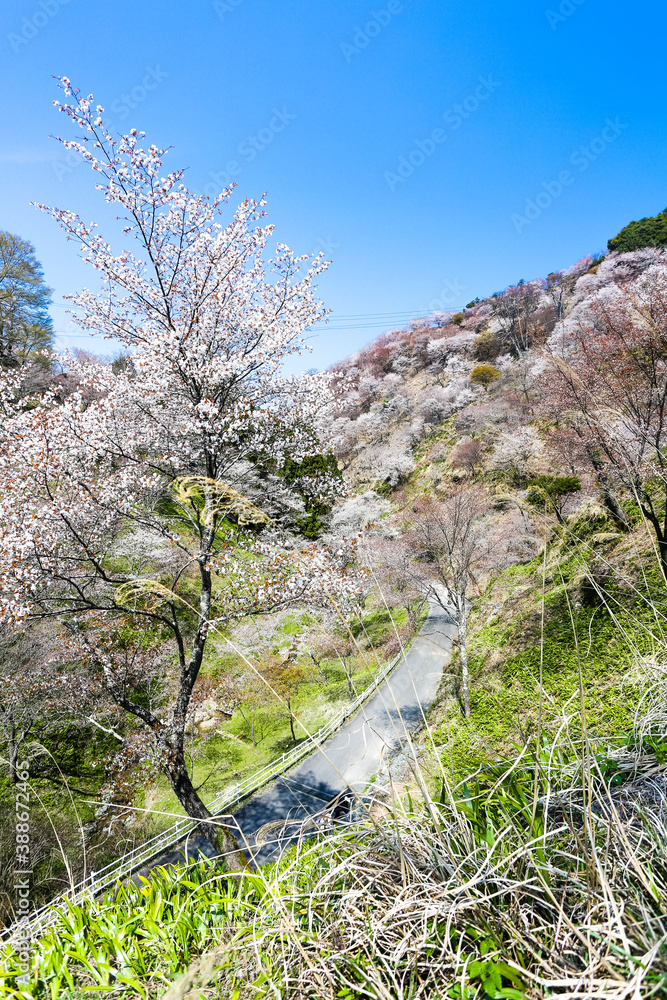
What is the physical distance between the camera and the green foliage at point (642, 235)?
1206 inches

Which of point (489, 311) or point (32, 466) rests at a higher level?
point (489, 311)

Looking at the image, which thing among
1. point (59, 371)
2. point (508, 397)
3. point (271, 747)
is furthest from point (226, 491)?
point (59, 371)

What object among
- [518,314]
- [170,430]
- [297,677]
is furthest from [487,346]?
[170,430]

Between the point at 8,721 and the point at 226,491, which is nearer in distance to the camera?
the point at 226,491

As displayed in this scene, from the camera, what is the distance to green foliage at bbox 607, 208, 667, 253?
30.6 m

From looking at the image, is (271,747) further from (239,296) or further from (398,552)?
(239,296)

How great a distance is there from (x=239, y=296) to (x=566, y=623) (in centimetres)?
923

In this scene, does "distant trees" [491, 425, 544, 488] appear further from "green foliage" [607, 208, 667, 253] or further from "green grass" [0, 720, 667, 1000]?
"green foliage" [607, 208, 667, 253]

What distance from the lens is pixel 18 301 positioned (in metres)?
24.7

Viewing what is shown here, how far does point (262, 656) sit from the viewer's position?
51.9ft

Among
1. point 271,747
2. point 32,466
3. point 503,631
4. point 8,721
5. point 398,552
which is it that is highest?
point 32,466

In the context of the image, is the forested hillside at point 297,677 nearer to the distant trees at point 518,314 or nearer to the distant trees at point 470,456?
the distant trees at point 470,456

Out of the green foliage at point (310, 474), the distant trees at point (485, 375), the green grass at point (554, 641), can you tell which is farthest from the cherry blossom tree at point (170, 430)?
the distant trees at point (485, 375)

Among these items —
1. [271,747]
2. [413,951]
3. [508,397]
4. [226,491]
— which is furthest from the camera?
[508,397]
